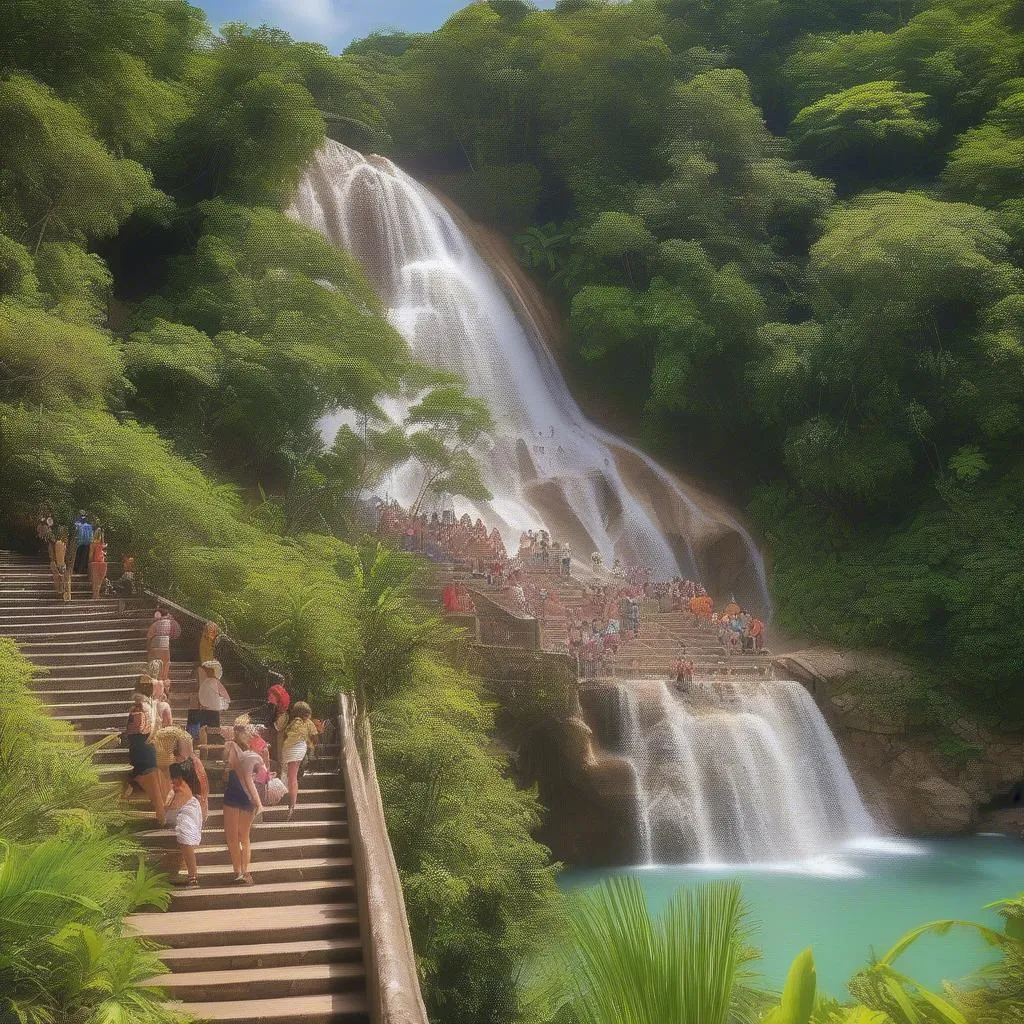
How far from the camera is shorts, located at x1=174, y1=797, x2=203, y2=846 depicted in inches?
304

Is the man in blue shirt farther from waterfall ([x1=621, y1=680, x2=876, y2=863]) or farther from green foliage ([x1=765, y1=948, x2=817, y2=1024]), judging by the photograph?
green foliage ([x1=765, y1=948, x2=817, y2=1024])

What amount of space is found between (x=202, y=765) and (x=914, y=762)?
16.5 metres

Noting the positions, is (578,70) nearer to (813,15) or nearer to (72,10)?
(813,15)

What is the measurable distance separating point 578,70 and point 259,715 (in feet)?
109

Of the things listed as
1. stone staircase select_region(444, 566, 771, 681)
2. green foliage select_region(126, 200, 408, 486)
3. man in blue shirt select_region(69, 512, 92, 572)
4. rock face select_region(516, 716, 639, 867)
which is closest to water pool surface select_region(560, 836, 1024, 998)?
rock face select_region(516, 716, 639, 867)

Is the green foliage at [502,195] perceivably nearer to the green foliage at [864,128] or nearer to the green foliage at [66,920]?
the green foliage at [864,128]

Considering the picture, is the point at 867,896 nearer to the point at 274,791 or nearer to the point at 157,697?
the point at 274,791

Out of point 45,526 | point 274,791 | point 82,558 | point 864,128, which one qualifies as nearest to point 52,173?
point 45,526

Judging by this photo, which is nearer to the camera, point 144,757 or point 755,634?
point 144,757

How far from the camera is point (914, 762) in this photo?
2108cm

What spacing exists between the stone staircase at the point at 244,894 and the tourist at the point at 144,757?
0.17m

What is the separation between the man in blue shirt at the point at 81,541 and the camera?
15039 mm

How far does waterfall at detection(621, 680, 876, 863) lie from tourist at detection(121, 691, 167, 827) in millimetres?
10847

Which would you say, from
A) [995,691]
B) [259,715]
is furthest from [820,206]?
[259,715]
